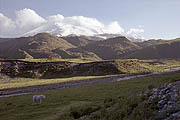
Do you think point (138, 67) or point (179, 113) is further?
point (138, 67)

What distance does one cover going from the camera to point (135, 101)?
46.5ft

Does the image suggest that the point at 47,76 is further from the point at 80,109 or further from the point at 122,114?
the point at 122,114

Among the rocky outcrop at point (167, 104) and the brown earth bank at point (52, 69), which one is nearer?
the rocky outcrop at point (167, 104)

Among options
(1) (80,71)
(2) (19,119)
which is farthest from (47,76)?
(2) (19,119)

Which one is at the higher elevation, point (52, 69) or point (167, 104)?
point (52, 69)

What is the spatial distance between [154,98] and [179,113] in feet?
10.8

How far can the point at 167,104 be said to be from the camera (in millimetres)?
11836

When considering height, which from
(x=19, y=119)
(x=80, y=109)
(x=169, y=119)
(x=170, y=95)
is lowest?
(x=19, y=119)

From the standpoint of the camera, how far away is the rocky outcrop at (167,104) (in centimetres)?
1056

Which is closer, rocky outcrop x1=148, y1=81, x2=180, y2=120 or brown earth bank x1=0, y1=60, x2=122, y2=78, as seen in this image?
rocky outcrop x1=148, y1=81, x2=180, y2=120

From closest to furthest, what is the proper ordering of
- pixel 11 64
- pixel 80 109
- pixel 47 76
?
pixel 80 109 < pixel 47 76 < pixel 11 64

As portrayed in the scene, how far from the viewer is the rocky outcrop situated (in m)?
10.6

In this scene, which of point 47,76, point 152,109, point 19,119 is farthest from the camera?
point 47,76

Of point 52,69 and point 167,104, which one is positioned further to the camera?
point 52,69
